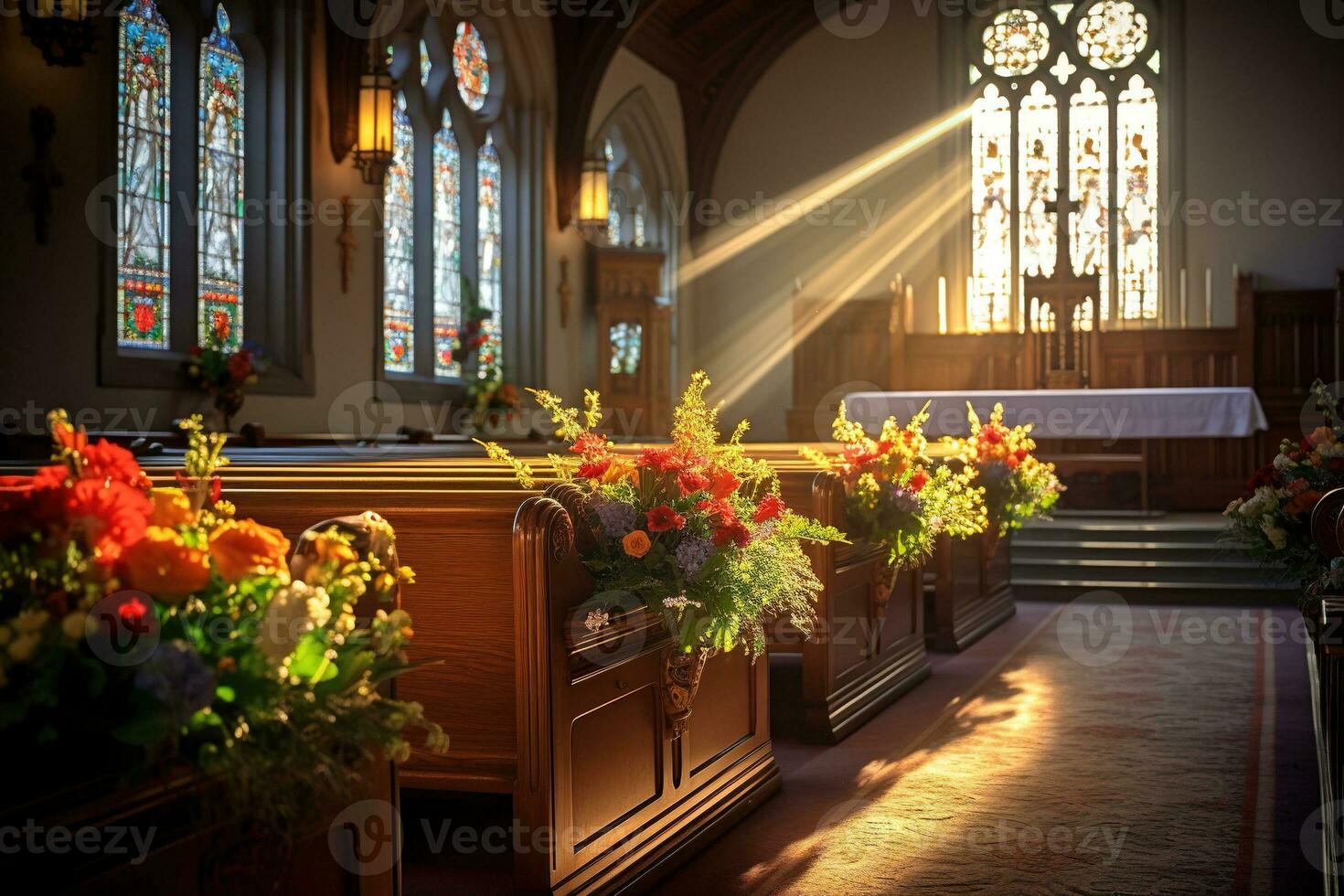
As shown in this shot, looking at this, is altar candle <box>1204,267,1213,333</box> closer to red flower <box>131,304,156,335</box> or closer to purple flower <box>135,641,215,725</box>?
red flower <box>131,304,156,335</box>

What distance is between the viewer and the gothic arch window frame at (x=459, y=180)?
843 centimetres

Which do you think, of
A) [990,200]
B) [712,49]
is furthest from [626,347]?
[990,200]

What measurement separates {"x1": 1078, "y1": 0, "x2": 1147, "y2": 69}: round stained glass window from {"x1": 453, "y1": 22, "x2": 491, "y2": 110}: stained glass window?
561cm

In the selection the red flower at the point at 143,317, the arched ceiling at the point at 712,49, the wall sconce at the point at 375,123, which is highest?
the arched ceiling at the point at 712,49

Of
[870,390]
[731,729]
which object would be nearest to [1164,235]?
[870,390]

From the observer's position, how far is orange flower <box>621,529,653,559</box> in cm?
269

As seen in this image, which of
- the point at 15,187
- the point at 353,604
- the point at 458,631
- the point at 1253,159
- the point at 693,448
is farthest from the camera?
the point at 1253,159

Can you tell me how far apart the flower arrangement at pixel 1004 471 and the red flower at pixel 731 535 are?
10.8ft

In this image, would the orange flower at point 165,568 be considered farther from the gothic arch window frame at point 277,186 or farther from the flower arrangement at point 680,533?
the gothic arch window frame at point 277,186

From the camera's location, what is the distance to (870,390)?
36.7 ft

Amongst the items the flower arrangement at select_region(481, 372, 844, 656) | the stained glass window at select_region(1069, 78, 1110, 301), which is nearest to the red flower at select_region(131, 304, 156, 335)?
the flower arrangement at select_region(481, 372, 844, 656)

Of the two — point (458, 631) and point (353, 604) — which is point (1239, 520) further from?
point (353, 604)

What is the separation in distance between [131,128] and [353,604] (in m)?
5.00

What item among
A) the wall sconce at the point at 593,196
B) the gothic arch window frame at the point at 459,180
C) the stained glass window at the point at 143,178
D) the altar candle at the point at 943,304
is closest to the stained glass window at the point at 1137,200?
the altar candle at the point at 943,304
